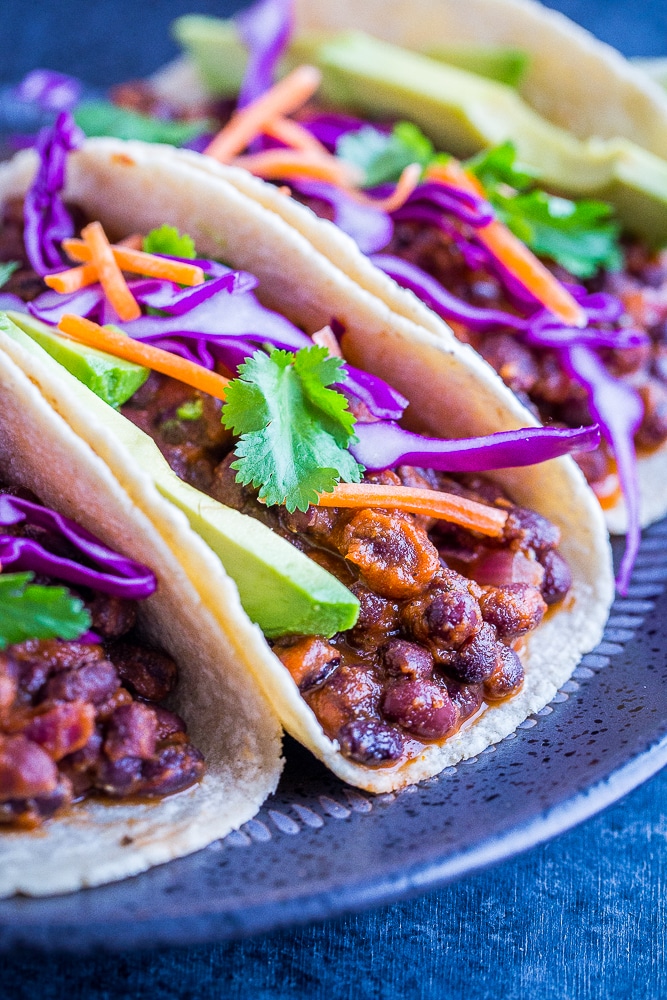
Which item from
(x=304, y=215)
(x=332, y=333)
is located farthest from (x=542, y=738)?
(x=304, y=215)

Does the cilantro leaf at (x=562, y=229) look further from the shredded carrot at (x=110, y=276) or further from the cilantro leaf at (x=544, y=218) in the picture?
the shredded carrot at (x=110, y=276)

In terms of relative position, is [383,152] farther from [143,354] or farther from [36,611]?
[36,611]

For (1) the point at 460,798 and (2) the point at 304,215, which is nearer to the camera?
(1) the point at 460,798

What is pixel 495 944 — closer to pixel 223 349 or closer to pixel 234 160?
pixel 223 349

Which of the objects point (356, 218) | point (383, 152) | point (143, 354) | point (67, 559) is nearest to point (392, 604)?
point (67, 559)

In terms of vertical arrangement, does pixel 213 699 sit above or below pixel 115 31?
below

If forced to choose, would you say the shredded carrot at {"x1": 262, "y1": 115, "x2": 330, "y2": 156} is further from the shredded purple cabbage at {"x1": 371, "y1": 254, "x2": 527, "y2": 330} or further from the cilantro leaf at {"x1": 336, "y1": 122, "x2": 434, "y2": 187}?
the shredded purple cabbage at {"x1": 371, "y1": 254, "x2": 527, "y2": 330}

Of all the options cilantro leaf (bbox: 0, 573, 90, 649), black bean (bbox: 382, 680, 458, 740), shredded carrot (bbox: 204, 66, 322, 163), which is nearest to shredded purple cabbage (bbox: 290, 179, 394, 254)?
shredded carrot (bbox: 204, 66, 322, 163)
